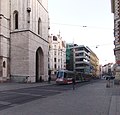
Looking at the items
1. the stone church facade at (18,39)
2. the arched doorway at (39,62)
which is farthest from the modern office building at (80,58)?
the stone church facade at (18,39)

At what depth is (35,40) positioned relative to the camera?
77.4m

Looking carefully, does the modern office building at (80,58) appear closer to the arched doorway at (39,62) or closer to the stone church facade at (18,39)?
the arched doorway at (39,62)

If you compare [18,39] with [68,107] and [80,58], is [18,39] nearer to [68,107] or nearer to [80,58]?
[68,107]

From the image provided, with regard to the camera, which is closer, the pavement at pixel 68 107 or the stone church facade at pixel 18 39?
the pavement at pixel 68 107

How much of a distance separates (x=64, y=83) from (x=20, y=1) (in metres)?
23.1

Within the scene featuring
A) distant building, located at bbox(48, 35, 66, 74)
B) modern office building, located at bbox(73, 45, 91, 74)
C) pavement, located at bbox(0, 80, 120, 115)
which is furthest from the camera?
modern office building, located at bbox(73, 45, 91, 74)

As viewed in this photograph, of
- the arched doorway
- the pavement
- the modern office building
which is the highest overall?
the modern office building

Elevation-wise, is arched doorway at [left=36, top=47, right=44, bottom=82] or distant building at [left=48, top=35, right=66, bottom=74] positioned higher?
distant building at [left=48, top=35, right=66, bottom=74]

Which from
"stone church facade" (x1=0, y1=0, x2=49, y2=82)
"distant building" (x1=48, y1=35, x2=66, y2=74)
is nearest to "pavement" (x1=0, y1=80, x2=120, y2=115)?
"stone church facade" (x1=0, y1=0, x2=49, y2=82)

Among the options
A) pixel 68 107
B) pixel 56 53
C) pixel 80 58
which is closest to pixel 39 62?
pixel 56 53

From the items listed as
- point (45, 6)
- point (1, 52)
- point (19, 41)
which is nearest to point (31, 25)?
point (19, 41)

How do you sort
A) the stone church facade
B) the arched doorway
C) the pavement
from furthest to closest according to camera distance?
the arched doorway, the stone church facade, the pavement

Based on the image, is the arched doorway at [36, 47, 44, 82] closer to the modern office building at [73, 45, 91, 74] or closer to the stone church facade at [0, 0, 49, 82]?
the stone church facade at [0, 0, 49, 82]

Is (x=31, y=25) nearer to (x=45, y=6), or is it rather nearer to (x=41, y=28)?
(x=41, y=28)
